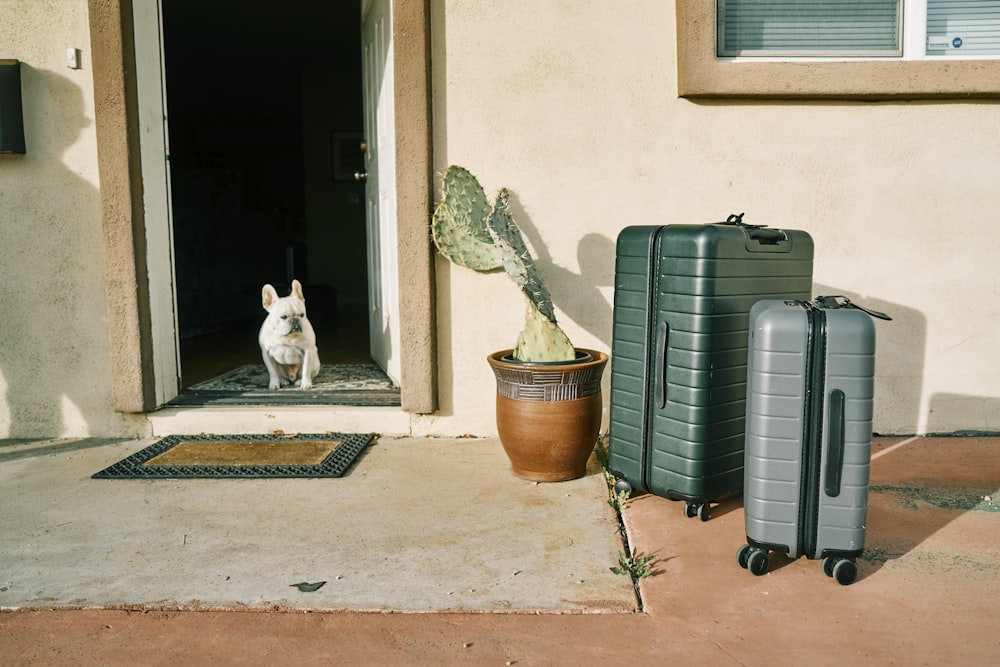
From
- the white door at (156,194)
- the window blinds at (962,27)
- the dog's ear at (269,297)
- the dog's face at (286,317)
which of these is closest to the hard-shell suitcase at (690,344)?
the window blinds at (962,27)

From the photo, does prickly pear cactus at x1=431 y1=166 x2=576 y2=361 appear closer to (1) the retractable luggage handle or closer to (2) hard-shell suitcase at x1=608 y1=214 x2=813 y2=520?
(2) hard-shell suitcase at x1=608 y1=214 x2=813 y2=520

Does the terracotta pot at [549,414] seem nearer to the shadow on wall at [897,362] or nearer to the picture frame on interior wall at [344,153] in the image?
the shadow on wall at [897,362]

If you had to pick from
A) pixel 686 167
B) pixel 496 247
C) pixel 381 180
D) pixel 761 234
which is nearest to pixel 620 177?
pixel 686 167

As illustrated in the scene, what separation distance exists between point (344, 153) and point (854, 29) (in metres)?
7.02

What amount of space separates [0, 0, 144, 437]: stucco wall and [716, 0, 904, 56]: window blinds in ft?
9.61

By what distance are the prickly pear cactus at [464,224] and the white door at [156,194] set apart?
54.4 inches

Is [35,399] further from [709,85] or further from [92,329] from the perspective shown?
[709,85]

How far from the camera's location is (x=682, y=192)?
3.45m

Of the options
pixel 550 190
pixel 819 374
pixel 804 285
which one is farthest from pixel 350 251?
pixel 819 374

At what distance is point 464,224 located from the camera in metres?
3.11

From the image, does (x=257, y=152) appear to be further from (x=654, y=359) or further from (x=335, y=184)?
(x=654, y=359)

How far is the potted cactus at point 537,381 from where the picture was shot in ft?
9.39

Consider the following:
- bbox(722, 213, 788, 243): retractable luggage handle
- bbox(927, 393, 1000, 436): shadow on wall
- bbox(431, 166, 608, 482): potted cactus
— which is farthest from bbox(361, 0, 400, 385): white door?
bbox(927, 393, 1000, 436): shadow on wall

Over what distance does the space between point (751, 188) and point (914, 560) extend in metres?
1.79
